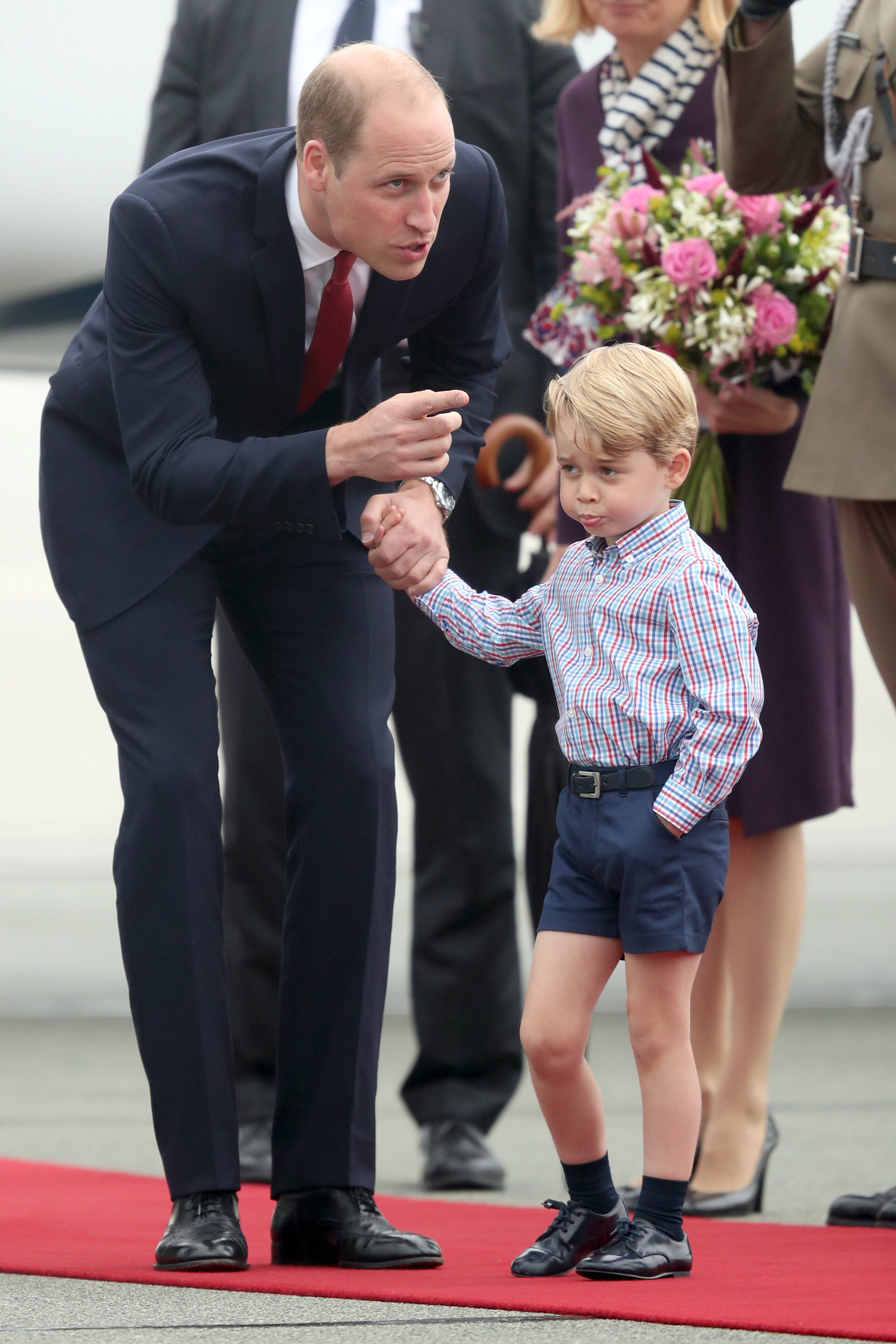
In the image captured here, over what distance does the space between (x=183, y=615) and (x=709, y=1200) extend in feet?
4.47

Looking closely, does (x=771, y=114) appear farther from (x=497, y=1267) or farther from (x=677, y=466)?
(x=497, y=1267)

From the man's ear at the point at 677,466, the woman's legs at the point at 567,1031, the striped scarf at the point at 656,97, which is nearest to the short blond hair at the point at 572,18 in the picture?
Result: the striped scarf at the point at 656,97

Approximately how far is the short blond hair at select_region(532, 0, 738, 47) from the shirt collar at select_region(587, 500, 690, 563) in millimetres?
1265

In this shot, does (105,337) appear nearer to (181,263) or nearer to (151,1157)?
(181,263)

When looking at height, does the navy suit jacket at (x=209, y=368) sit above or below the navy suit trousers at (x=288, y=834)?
above

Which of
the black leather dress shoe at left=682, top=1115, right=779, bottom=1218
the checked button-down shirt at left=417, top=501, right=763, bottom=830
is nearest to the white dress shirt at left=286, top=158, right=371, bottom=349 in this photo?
the checked button-down shirt at left=417, top=501, right=763, bottom=830

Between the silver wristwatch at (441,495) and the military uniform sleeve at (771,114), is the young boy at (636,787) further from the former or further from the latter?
the military uniform sleeve at (771,114)

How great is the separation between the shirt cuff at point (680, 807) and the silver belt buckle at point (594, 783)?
9 cm

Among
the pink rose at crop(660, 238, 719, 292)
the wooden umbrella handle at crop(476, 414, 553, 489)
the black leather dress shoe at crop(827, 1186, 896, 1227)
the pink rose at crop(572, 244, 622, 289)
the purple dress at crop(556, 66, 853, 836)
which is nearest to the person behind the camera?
the black leather dress shoe at crop(827, 1186, 896, 1227)

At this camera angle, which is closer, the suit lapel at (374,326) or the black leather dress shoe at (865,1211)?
the suit lapel at (374,326)

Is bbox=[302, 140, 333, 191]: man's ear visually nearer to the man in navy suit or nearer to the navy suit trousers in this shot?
the man in navy suit

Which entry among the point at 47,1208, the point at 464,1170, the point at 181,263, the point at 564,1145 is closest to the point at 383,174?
the point at 181,263

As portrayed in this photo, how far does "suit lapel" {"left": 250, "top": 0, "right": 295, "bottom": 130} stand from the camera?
358 centimetres

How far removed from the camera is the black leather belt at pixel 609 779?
2.33 m
